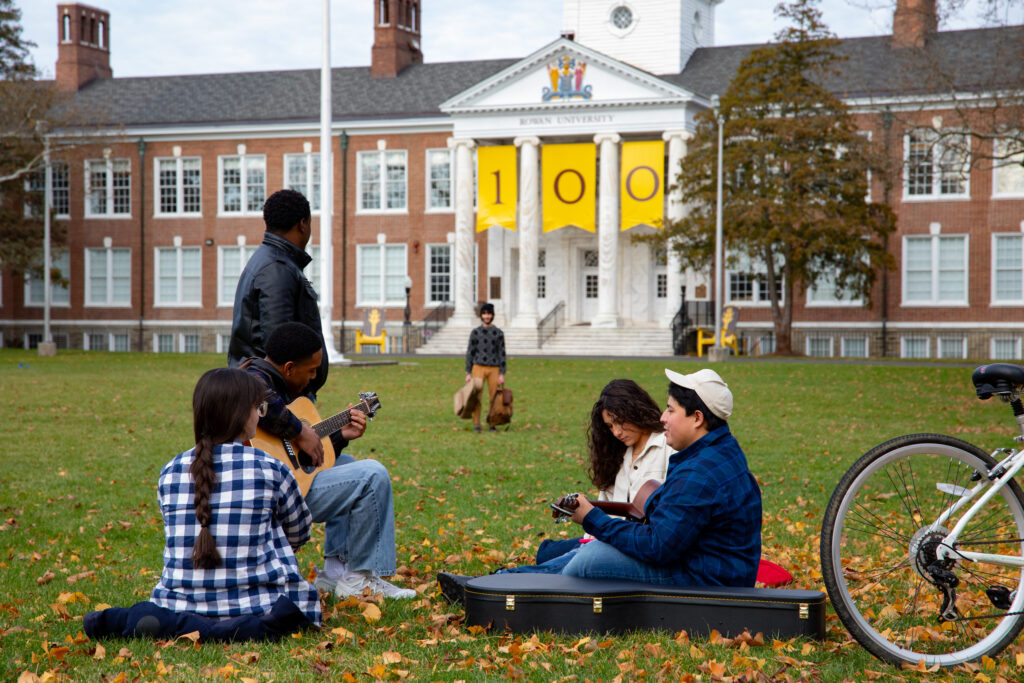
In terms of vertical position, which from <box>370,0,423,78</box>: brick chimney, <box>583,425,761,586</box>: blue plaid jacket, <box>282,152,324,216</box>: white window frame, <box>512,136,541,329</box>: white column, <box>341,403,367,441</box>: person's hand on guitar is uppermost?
<box>370,0,423,78</box>: brick chimney

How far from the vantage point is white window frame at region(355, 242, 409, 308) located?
158ft

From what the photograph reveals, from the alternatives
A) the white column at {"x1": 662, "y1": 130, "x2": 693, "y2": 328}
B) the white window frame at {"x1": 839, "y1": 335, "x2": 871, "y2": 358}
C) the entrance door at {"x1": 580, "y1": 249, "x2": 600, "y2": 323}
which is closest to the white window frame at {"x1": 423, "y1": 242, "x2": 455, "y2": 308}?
the entrance door at {"x1": 580, "y1": 249, "x2": 600, "y2": 323}

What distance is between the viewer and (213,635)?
5156mm

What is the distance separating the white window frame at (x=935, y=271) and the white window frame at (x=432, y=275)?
58.8 ft

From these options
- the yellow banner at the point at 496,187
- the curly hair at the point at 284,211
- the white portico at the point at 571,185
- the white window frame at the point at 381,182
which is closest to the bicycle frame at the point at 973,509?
the curly hair at the point at 284,211

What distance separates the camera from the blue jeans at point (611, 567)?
5.32m

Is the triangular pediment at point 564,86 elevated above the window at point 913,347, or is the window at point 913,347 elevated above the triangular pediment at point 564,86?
the triangular pediment at point 564,86

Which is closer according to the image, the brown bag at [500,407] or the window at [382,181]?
the brown bag at [500,407]

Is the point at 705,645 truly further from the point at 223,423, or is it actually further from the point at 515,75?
the point at 515,75

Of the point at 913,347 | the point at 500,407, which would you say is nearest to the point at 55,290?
the point at 913,347

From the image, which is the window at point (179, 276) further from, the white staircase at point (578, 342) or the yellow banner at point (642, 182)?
the yellow banner at point (642, 182)

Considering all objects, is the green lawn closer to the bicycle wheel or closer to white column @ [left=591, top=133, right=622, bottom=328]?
the bicycle wheel

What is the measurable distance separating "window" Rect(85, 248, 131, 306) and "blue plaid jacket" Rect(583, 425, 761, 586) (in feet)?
163

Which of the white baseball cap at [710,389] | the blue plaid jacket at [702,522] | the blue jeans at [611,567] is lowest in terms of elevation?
the blue jeans at [611,567]
